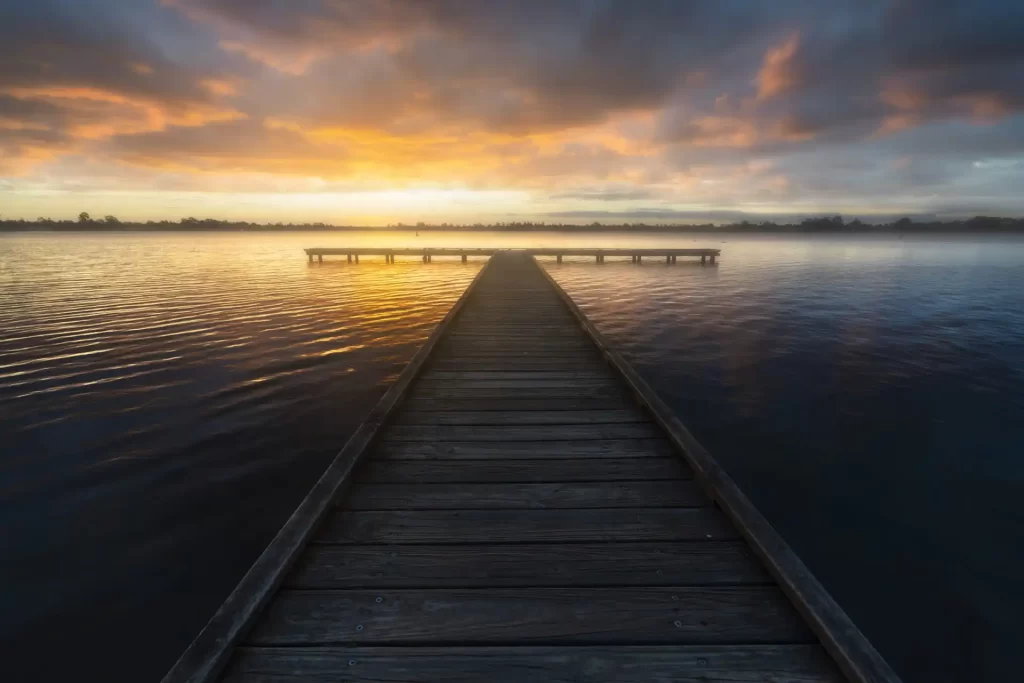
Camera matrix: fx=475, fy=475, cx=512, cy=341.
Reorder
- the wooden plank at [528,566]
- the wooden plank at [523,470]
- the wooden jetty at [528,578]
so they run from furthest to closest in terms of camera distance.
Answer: the wooden plank at [523,470] → the wooden plank at [528,566] → the wooden jetty at [528,578]

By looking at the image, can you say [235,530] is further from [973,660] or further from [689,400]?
[689,400]

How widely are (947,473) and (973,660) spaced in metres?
3.73

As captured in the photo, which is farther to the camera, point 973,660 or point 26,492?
point 26,492

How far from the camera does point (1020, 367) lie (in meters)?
11.4

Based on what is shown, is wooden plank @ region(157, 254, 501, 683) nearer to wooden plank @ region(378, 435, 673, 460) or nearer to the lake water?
wooden plank @ region(378, 435, 673, 460)

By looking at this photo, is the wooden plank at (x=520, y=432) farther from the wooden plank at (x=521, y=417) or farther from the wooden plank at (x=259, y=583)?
the wooden plank at (x=259, y=583)

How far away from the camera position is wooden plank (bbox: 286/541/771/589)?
2.74m

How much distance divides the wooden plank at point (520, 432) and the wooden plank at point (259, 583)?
0.48m

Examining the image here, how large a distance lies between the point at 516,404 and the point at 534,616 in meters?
3.16

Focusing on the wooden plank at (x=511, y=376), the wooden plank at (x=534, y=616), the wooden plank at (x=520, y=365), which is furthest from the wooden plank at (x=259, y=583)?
the wooden plank at (x=520, y=365)

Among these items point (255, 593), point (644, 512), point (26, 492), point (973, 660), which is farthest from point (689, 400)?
point (26, 492)

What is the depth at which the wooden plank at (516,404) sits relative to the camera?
5.44 metres

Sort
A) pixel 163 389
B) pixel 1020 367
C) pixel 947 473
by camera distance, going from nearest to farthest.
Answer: pixel 947 473 < pixel 163 389 < pixel 1020 367

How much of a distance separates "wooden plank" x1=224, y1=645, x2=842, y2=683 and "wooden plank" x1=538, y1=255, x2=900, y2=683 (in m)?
0.13
